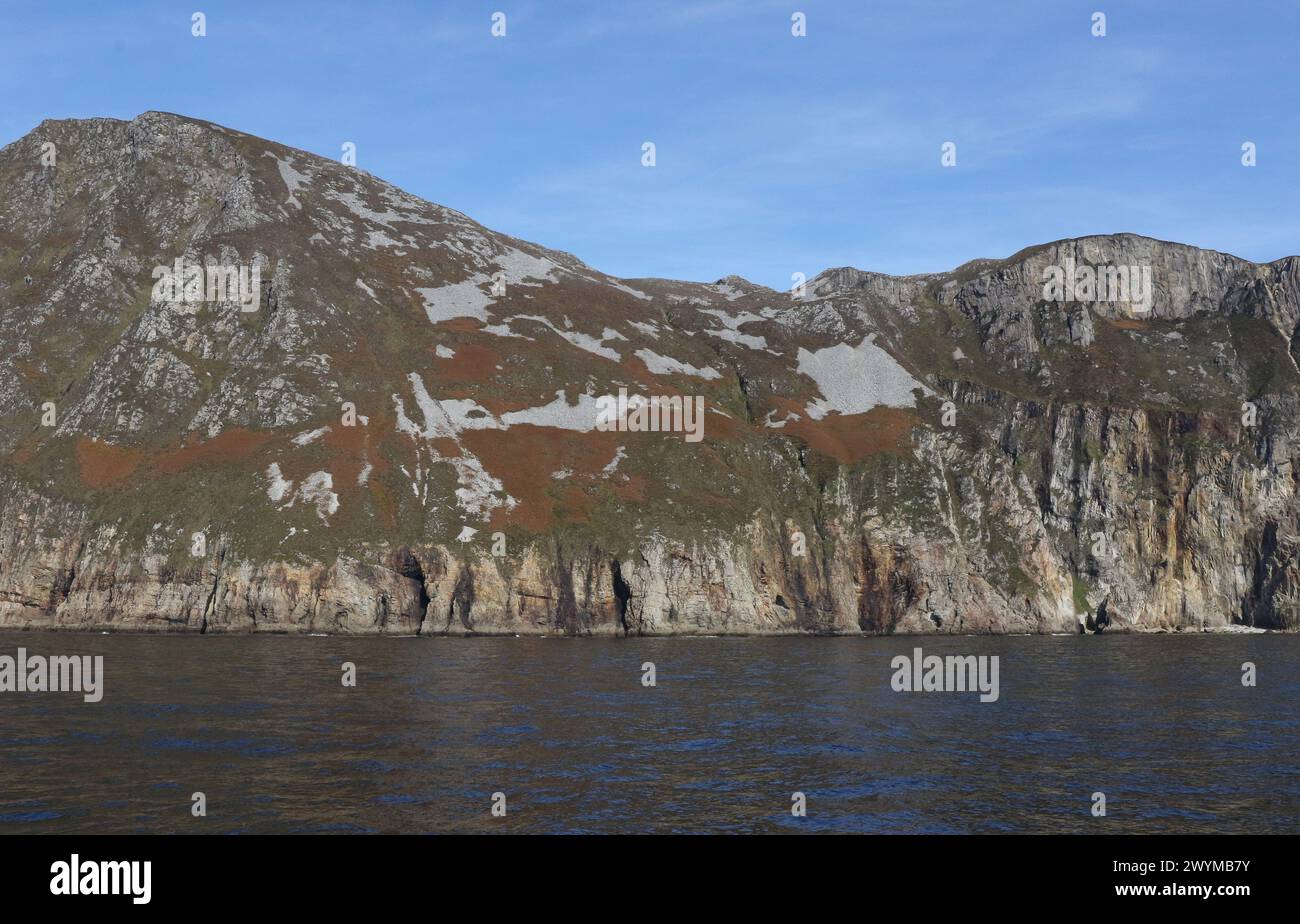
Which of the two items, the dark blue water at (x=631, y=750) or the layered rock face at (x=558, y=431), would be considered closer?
the dark blue water at (x=631, y=750)

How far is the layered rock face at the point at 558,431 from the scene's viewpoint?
99000 mm

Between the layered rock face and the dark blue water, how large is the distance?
109 feet

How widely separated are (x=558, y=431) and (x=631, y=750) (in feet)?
268

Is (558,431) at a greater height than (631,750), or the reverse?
(558,431)

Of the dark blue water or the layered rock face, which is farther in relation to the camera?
the layered rock face

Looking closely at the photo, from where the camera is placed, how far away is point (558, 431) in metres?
118

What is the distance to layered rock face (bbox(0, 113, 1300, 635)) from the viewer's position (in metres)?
99.0

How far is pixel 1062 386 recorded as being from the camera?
14812 centimetres

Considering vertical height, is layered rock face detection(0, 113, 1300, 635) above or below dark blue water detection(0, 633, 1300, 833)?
above

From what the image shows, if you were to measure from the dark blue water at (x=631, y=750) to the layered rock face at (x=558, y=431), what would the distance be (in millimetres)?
33120

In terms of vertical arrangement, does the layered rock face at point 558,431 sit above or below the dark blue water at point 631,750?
above
